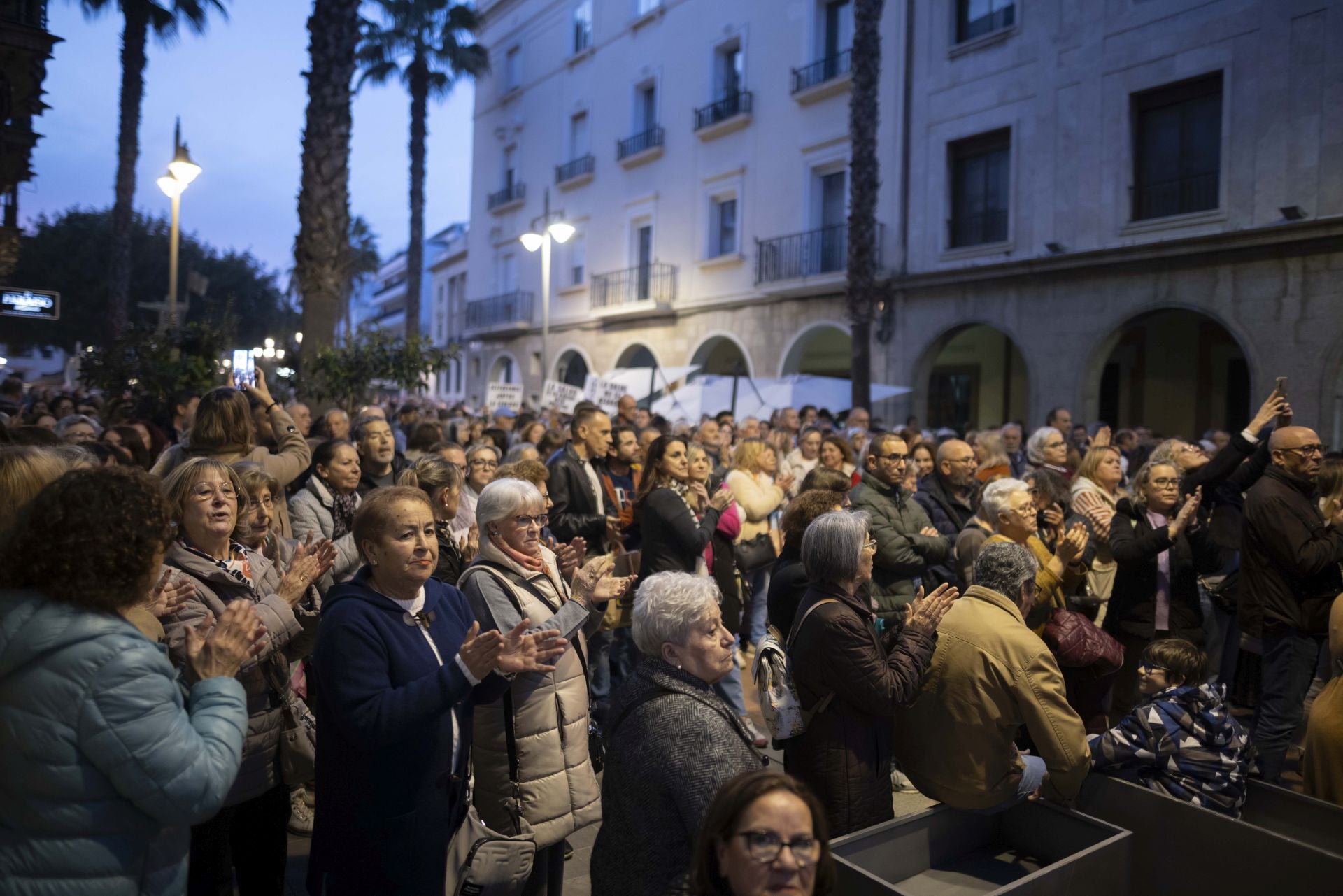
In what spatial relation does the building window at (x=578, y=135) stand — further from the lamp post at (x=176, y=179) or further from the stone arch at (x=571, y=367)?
the lamp post at (x=176, y=179)

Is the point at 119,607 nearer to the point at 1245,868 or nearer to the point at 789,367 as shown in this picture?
the point at 1245,868

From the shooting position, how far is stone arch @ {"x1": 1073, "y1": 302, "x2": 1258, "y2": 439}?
56.7 feet

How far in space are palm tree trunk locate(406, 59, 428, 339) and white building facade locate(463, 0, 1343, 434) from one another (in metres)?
4.19

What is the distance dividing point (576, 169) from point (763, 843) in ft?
91.0

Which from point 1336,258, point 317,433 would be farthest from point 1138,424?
point 317,433

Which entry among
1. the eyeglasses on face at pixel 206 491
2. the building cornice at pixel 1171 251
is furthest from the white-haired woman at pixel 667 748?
the building cornice at pixel 1171 251

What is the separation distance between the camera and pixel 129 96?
21.3 metres

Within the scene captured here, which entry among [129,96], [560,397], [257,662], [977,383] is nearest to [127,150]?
[129,96]

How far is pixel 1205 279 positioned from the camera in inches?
555

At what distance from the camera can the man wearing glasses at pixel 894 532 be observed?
5637 mm

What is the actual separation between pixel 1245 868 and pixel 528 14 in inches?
1255

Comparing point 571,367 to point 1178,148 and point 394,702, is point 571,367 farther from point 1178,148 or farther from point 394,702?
point 394,702

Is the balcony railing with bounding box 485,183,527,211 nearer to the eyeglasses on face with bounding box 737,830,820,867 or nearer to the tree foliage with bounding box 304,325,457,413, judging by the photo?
the tree foliage with bounding box 304,325,457,413

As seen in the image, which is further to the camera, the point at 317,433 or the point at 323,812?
the point at 317,433
